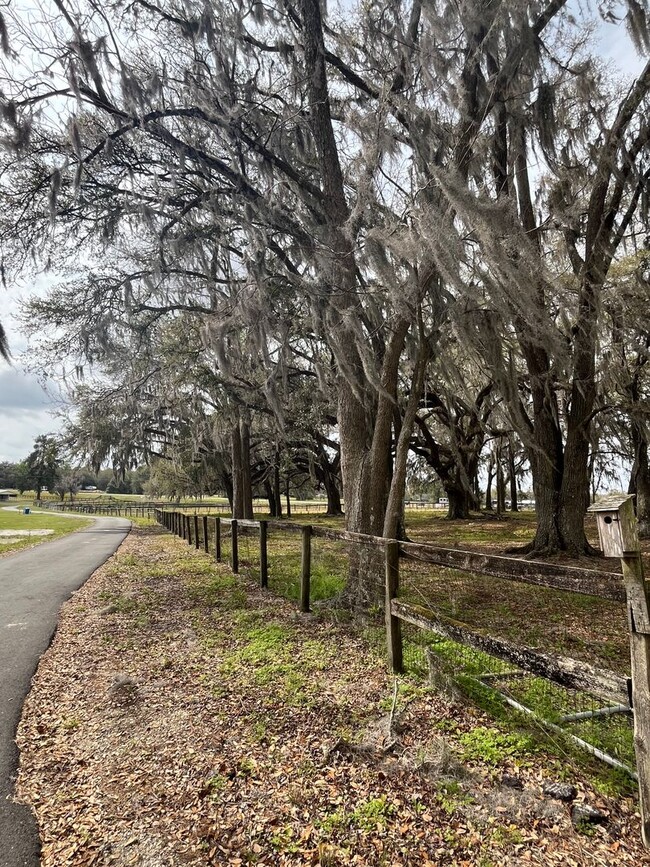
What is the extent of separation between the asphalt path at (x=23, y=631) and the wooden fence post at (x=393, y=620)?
2628mm

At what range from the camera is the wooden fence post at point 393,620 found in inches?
162

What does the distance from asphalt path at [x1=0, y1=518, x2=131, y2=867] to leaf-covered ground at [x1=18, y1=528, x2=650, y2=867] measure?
0.27 ft

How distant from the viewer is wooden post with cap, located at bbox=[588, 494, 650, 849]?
2.11 meters

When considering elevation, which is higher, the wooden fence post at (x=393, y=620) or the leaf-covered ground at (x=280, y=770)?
the wooden fence post at (x=393, y=620)

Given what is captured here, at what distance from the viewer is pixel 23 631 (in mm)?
5613

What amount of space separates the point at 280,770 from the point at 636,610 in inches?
82.1

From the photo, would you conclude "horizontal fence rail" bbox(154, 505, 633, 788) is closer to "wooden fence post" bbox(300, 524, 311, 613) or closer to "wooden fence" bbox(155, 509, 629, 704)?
"wooden fence" bbox(155, 509, 629, 704)

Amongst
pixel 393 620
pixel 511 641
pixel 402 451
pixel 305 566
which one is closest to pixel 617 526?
pixel 511 641

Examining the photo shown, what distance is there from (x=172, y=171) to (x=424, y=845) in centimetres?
807

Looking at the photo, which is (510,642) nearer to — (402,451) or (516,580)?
(516,580)

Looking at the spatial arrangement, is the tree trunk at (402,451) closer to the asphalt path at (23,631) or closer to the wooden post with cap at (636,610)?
the wooden post with cap at (636,610)

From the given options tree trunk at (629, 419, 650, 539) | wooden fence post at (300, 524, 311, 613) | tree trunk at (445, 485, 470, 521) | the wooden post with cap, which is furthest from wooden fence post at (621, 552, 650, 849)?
tree trunk at (445, 485, 470, 521)

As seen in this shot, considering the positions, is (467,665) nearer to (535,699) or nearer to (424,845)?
(535,699)

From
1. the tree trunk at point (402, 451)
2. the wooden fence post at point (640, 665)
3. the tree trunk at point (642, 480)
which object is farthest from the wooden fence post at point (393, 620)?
the tree trunk at point (642, 480)
